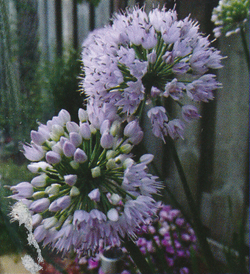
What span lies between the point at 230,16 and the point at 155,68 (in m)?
0.13

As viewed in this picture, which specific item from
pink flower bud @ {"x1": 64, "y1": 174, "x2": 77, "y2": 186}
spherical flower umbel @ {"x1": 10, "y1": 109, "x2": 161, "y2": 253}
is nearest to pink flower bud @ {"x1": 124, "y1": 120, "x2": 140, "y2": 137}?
spherical flower umbel @ {"x1": 10, "y1": 109, "x2": 161, "y2": 253}

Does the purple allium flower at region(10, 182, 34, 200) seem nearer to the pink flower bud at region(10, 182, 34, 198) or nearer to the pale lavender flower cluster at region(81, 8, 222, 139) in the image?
the pink flower bud at region(10, 182, 34, 198)

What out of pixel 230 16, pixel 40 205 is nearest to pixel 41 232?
pixel 40 205

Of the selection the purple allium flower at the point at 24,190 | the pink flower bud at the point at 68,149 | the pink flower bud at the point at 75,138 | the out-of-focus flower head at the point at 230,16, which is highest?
the out-of-focus flower head at the point at 230,16

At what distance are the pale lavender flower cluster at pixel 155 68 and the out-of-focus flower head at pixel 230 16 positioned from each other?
0.03m

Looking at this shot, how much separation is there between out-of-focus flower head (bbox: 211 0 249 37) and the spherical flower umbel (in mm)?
196

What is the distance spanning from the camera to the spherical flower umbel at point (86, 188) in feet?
1.28

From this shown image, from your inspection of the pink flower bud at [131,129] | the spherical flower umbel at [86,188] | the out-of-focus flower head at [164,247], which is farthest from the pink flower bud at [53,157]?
the out-of-focus flower head at [164,247]

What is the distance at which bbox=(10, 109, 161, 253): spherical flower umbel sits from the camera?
39 cm

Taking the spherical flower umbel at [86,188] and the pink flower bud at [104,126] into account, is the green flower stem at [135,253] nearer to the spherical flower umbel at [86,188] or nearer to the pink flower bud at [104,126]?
the spherical flower umbel at [86,188]

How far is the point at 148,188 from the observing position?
418 millimetres

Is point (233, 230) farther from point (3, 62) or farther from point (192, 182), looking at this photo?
point (3, 62)

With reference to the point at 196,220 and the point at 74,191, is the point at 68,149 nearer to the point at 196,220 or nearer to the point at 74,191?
the point at 74,191

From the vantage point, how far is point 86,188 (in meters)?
0.43
